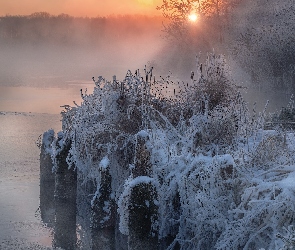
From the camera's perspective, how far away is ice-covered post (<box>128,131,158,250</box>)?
593 centimetres

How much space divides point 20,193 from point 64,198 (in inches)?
113

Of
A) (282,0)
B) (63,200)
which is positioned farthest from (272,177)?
(282,0)

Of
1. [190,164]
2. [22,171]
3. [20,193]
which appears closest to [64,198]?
[20,193]

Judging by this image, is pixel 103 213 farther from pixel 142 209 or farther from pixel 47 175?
pixel 47 175

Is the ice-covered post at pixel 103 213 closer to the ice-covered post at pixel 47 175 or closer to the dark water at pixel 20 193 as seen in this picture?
the dark water at pixel 20 193

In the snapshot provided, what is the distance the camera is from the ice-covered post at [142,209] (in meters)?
5.93

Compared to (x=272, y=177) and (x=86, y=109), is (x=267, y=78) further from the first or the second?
(x=272, y=177)

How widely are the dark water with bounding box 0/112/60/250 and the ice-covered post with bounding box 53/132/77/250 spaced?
0.25 metres

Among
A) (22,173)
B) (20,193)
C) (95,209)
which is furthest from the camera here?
(22,173)

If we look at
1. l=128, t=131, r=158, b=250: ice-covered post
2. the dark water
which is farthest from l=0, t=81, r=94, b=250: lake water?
l=128, t=131, r=158, b=250: ice-covered post

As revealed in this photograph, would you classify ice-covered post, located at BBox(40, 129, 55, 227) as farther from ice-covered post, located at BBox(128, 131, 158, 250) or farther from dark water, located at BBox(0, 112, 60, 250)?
ice-covered post, located at BBox(128, 131, 158, 250)

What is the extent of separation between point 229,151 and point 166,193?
1176 mm

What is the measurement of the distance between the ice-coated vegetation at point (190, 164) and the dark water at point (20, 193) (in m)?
1.36

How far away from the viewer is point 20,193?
12.5m
